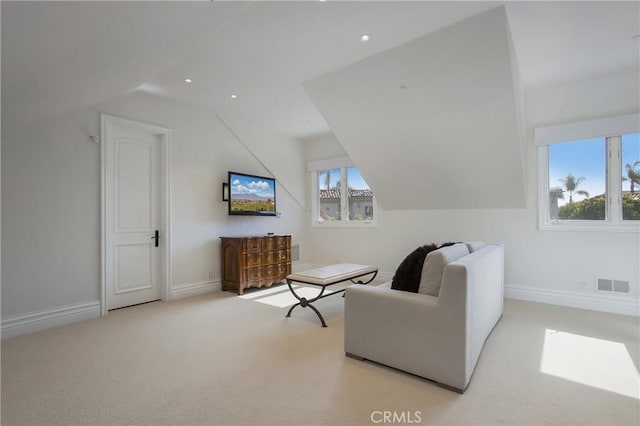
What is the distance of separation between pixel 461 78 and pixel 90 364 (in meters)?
4.13

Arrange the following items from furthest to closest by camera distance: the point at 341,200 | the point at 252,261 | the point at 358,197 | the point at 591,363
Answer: the point at 341,200
the point at 358,197
the point at 252,261
the point at 591,363

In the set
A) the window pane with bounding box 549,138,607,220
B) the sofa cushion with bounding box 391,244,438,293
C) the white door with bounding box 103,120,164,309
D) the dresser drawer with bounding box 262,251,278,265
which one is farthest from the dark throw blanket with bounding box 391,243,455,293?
the white door with bounding box 103,120,164,309

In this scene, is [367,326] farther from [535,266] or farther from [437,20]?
[535,266]

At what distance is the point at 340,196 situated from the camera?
620 cm

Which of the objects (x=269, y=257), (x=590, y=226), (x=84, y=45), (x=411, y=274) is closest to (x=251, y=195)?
(x=269, y=257)

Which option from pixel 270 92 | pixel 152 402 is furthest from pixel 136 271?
pixel 270 92

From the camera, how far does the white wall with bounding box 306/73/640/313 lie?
11.9ft

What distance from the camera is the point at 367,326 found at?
2426 millimetres

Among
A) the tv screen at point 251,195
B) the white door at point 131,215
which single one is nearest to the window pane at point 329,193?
the tv screen at point 251,195

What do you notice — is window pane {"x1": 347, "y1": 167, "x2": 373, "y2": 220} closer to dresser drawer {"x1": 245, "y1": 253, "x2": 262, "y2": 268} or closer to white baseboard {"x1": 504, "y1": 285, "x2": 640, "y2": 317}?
dresser drawer {"x1": 245, "y1": 253, "x2": 262, "y2": 268}

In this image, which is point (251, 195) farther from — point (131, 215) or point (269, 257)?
point (131, 215)

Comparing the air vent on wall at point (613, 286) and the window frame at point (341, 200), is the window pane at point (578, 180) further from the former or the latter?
the window frame at point (341, 200)

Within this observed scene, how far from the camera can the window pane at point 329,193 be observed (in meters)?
6.27

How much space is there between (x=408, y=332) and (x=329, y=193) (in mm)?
4345
